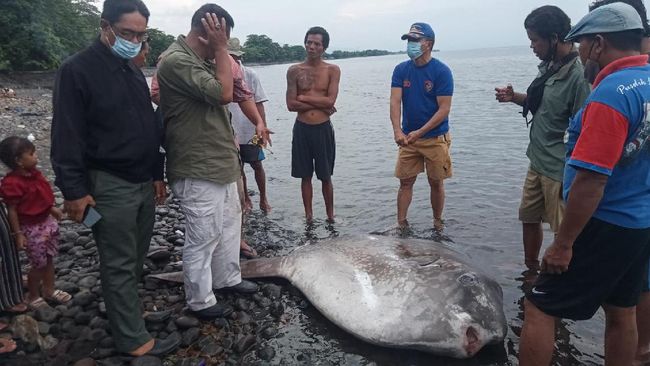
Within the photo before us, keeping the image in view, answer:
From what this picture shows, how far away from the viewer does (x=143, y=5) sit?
3.41 meters

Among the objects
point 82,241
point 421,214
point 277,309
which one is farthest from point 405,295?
point 421,214

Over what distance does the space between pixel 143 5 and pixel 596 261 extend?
3461 mm

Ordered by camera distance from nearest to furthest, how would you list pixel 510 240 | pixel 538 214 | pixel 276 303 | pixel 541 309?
1. pixel 541 309
2. pixel 276 303
3. pixel 538 214
4. pixel 510 240

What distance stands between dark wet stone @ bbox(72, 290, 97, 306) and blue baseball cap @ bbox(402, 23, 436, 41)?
14.9ft

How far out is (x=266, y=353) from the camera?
3.84 metres

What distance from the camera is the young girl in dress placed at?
389 cm

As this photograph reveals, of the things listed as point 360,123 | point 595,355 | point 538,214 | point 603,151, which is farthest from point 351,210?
point 360,123

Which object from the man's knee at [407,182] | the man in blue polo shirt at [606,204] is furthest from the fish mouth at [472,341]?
the man's knee at [407,182]

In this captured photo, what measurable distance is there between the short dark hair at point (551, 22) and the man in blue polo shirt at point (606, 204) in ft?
5.10

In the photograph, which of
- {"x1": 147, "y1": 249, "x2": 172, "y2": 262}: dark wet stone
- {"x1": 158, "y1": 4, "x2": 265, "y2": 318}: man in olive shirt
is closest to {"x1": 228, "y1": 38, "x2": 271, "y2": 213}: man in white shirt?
{"x1": 147, "y1": 249, "x2": 172, "y2": 262}: dark wet stone

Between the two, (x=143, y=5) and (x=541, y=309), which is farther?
(x=143, y=5)

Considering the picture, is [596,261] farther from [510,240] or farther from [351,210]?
[351,210]

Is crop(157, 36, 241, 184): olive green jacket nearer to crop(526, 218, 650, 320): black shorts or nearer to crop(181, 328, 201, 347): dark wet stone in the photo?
crop(181, 328, 201, 347): dark wet stone

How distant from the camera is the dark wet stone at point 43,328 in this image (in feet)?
12.5
